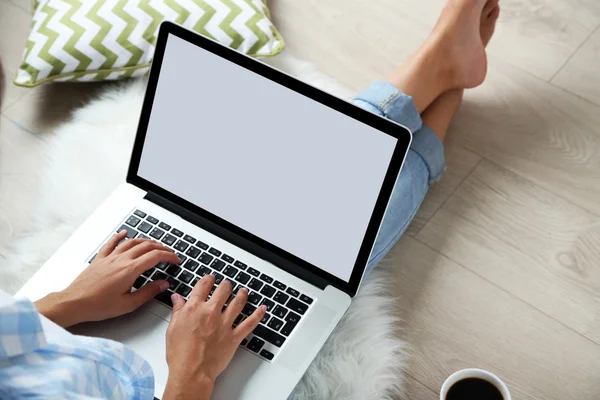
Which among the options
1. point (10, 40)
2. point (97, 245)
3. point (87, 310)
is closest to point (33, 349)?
point (87, 310)

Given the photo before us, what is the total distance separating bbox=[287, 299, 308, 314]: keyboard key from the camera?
0.88 m

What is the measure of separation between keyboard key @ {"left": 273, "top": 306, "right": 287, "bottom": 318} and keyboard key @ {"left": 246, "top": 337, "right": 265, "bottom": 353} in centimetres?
4

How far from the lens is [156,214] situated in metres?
0.96

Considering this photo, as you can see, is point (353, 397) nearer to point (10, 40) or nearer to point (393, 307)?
point (393, 307)

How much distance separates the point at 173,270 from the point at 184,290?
0.11 feet

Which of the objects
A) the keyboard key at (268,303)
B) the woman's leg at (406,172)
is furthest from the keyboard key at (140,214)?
the woman's leg at (406,172)

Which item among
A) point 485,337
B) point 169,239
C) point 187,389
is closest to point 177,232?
point 169,239

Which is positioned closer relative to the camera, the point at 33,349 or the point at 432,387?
the point at 33,349

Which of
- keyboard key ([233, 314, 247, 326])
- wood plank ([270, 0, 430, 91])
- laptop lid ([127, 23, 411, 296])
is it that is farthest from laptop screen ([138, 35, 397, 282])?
wood plank ([270, 0, 430, 91])

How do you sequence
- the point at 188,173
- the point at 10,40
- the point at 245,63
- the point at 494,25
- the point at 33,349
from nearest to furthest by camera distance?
the point at 33,349
the point at 245,63
the point at 188,173
the point at 494,25
the point at 10,40

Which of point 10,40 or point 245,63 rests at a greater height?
point 245,63

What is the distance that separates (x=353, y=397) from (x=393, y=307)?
167mm

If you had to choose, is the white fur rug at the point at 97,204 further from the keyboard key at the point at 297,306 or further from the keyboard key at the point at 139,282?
the keyboard key at the point at 139,282

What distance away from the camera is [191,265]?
2.99ft
